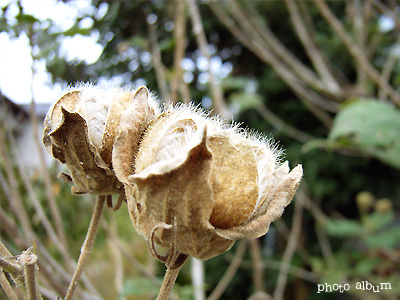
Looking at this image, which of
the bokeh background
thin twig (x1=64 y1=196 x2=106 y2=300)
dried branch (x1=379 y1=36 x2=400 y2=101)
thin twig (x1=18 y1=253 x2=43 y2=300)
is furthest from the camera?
dried branch (x1=379 y1=36 x2=400 y2=101)

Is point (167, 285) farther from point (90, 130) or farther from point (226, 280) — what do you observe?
point (226, 280)

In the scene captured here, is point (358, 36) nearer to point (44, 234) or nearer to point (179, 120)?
point (179, 120)

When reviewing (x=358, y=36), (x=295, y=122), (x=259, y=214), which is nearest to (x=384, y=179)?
(x=295, y=122)

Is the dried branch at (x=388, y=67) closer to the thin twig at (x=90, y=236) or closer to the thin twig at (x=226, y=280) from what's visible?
the thin twig at (x=226, y=280)

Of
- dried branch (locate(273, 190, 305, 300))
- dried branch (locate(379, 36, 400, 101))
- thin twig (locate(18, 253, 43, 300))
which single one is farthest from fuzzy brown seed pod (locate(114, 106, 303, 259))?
dried branch (locate(379, 36, 400, 101))

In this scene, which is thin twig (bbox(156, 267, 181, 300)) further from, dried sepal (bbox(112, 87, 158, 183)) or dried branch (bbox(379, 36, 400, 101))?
dried branch (bbox(379, 36, 400, 101))
